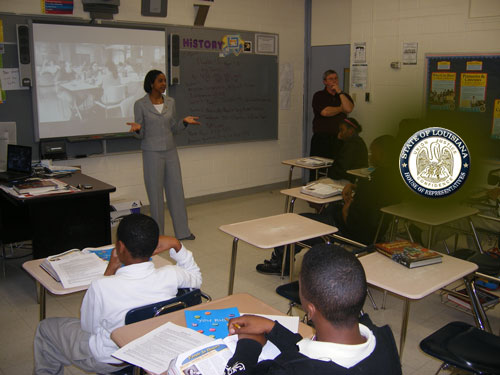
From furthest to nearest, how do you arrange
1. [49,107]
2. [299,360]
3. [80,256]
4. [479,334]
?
[49,107] → [80,256] → [479,334] → [299,360]

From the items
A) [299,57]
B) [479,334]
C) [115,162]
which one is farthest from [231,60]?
[479,334]

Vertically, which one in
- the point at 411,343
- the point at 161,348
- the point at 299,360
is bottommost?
the point at 411,343

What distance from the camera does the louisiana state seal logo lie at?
8.36 feet

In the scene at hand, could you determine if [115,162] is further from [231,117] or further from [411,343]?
[411,343]

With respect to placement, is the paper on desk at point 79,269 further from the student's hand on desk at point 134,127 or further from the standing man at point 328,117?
the standing man at point 328,117

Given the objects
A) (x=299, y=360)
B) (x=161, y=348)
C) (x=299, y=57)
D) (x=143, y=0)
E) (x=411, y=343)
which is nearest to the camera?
(x=299, y=360)

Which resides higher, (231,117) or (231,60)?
(231,60)

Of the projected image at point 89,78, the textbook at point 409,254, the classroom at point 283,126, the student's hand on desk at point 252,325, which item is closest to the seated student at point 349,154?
the classroom at point 283,126

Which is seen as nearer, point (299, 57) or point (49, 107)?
point (49, 107)

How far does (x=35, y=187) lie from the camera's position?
3701 millimetres

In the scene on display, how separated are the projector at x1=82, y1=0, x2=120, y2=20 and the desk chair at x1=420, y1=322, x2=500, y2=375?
4398mm

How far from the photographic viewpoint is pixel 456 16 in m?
5.08

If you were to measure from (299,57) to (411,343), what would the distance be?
497cm

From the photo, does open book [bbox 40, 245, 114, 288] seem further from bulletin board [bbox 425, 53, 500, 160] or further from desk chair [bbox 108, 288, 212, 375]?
bulletin board [bbox 425, 53, 500, 160]
